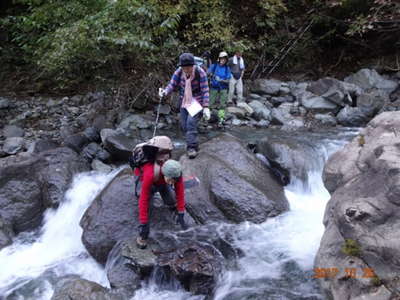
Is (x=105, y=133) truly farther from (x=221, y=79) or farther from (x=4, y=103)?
(x=4, y=103)

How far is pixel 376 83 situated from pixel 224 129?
596cm

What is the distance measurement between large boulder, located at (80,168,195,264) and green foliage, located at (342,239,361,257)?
2.59 meters

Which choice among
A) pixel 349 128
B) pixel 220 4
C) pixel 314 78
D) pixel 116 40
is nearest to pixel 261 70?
pixel 314 78

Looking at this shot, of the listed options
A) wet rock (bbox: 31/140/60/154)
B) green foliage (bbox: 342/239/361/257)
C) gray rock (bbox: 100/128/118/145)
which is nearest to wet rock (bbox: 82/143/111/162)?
gray rock (bbox: 100/128/118/145)

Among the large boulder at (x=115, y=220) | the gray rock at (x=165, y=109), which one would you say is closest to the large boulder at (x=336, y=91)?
the gray rock at (x=165, y=109)

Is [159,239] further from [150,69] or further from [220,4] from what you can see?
[220,4]

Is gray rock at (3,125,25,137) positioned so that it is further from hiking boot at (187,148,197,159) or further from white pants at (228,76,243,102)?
white pants at (228,76,243,102)

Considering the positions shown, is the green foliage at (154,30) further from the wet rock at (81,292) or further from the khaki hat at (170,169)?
the wet rock at (81,292)

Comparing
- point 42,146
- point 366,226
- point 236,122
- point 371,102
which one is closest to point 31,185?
point 42,146

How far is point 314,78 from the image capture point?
14.5 m

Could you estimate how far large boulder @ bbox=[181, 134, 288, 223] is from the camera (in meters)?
6.23

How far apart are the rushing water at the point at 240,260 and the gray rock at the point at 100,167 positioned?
28cm

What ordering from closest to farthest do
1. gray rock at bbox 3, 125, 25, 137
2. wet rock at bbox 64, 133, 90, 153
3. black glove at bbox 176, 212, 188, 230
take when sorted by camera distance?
black glove at bbox 176, 212, 188, 230, wet rock at bbox 64, 133, 90, 153, gray rock at bbox 3, 125, 25, 137

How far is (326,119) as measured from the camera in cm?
1101
